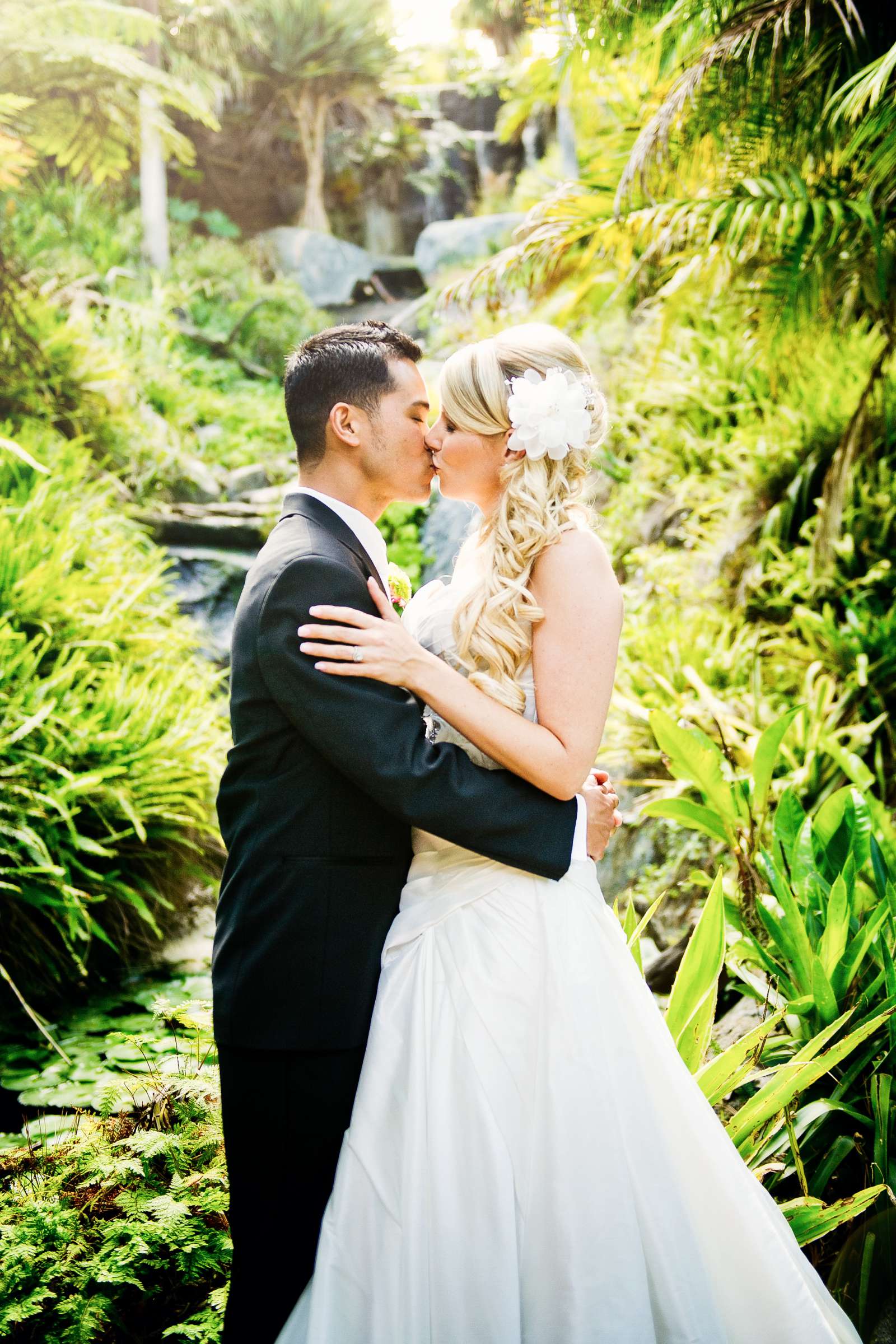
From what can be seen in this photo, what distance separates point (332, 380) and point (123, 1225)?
2.06m

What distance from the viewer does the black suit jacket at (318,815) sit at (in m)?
1.74

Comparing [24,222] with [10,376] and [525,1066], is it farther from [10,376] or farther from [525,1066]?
[525,1066]

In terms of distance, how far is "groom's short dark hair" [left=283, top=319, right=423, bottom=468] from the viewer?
2.13 m

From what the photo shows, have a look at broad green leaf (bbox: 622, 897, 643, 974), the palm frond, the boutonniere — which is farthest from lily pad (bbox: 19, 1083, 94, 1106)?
the palm frond

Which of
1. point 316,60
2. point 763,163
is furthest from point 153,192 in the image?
point 763,163

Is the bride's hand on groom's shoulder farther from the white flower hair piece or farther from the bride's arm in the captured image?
the white flower hair piece

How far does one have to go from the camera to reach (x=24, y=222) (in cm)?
1248

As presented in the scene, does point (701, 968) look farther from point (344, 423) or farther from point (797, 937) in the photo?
point (344, 423)

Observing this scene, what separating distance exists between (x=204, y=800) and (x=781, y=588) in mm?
3882

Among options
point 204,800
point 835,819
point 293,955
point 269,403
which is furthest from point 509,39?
point 293,955

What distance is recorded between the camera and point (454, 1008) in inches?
70.9

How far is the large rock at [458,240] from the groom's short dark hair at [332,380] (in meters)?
12.7

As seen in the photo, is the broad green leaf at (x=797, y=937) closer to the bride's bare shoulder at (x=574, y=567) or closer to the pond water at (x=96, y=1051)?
the bride's bare shoulder at (x=574, y=567)

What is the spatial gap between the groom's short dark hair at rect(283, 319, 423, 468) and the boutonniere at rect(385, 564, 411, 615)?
36 cm
